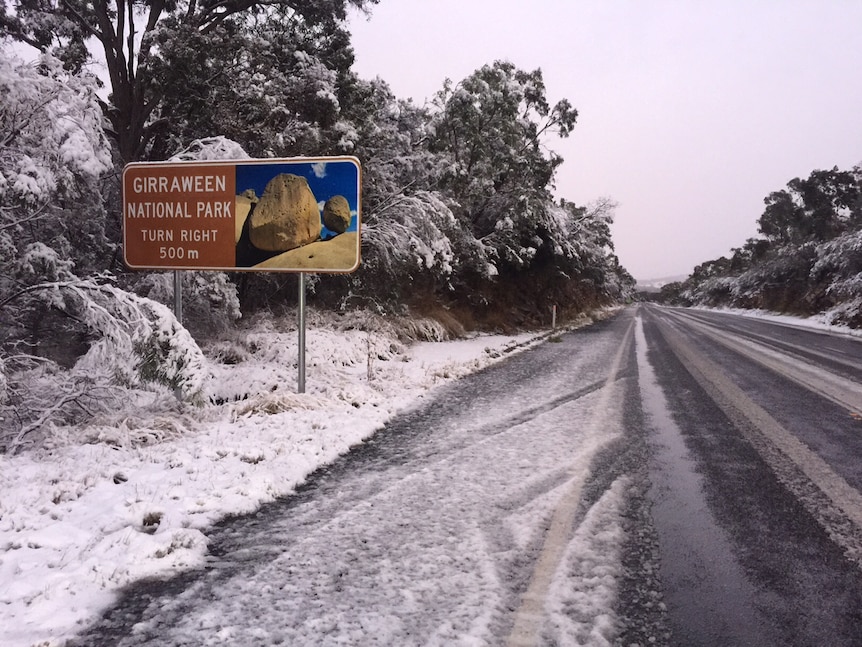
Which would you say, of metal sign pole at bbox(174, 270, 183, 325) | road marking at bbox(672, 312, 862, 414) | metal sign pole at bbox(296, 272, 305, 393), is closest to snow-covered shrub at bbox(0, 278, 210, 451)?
metal sign pole at bbox(174, 270, 183, 325)

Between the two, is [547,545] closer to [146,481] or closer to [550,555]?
[550,555]

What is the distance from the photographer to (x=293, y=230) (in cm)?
762

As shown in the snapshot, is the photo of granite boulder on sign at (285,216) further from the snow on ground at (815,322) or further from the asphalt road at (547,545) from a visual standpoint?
the snow on ground at (815,322)

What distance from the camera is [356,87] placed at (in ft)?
46.1

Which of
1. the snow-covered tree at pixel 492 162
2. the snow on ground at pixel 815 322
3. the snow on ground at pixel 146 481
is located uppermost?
the snow-covered tree at pixel 492 162

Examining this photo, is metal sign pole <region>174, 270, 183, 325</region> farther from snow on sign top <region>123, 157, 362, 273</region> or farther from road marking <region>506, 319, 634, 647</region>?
road marking <region>506, 319, 634, 647</region>

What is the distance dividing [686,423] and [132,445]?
675 centimetres

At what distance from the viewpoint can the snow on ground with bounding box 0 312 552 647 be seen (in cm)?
293

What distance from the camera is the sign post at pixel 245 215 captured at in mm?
7492

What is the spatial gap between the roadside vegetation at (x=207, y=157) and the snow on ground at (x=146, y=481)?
648 millimetres

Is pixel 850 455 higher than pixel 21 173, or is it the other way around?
pixel 21 173

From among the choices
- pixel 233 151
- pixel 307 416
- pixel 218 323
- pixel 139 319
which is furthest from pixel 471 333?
pixel 139 319

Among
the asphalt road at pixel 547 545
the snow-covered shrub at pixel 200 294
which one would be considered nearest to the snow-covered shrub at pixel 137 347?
the asphalt road at pixel 547 545

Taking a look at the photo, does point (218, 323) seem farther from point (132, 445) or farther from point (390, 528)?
point (390, 528)
